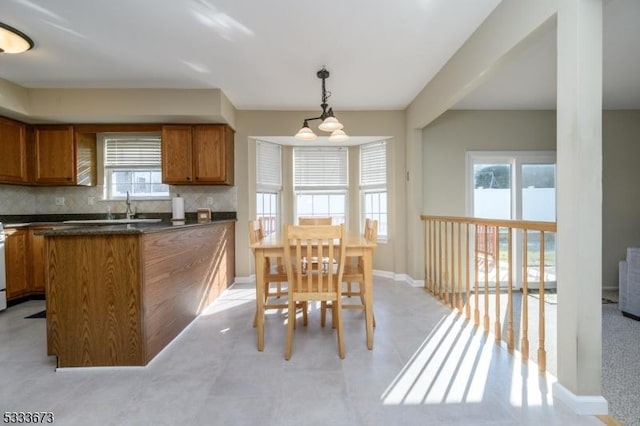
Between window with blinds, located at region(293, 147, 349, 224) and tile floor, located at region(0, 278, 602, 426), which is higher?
window with blinds, located at region(293, 147, 349, 224)

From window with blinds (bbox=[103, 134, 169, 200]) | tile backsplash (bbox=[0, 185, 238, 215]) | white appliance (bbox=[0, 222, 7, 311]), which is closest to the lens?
white appliance (bbox=[0, 222, 7, 311])

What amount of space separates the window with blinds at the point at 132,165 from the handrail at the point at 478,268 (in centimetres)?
374

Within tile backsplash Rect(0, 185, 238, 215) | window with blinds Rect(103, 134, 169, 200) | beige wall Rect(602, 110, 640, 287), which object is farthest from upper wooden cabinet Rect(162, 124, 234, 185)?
beige wall Rect(602, 110, 640, 287)

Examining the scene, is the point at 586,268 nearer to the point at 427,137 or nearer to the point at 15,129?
the point at 427,137

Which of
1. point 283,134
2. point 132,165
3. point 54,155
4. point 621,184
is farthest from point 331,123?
point 621,184

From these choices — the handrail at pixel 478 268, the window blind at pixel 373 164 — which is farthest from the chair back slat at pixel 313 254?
the window blind at pixel 373 164

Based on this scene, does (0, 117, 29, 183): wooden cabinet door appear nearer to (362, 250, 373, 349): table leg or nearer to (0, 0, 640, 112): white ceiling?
(0, 0, 640, 112): white ceiling

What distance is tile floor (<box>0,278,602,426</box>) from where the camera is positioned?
1.48m

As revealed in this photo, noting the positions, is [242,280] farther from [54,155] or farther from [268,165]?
[54,155]

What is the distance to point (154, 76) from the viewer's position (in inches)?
123

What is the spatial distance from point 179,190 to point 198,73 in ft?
5.52

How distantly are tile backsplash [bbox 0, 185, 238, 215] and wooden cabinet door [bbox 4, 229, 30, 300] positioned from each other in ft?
2.15

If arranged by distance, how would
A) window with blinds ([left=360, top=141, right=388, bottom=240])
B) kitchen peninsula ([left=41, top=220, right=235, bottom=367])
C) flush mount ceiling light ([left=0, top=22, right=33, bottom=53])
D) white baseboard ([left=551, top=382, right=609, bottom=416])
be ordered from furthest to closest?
window with blinds ([left=360, top=141, right=388, bottom=240]), flush mount ceiling light ([left=0, top=22, right=33, bottom=53]), kitchen peninsula ([left=41, top=220, right=235, bottom=367]), white baseboard ([left=551, top=382, right=609, bottom=416])

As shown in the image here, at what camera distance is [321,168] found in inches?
183
